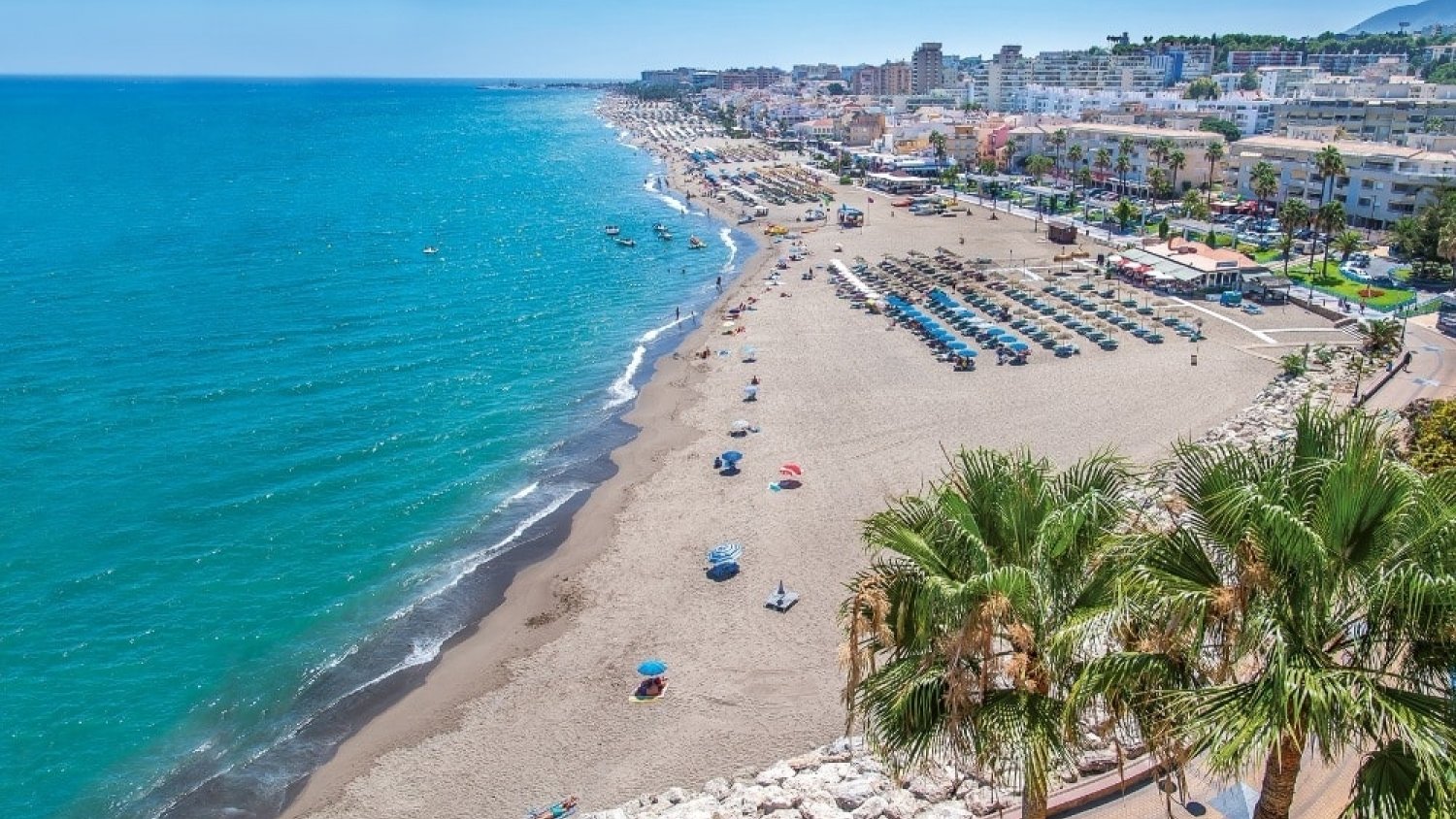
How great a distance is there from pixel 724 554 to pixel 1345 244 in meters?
54.0

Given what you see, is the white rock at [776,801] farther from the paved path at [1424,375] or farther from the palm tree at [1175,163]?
the palm tree at [1175,163]

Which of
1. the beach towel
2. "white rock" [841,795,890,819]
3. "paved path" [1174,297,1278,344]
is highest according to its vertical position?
"white rock" [841,795,890,819]

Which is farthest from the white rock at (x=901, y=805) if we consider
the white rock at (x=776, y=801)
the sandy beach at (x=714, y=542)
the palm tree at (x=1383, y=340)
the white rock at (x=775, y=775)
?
the palm tree at (x=1383, y=340)

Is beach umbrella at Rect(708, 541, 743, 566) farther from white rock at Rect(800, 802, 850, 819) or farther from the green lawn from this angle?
the green lawn

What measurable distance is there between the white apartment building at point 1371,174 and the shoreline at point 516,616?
60.6 metres

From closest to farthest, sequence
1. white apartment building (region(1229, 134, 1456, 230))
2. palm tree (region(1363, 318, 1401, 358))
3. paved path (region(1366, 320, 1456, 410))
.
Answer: paved path (region(1366, 320, 1456, 410)) < palm tree (region(1363, 318, 1401, 358)) < white apartment building (region(1229, 134, 1456, 230))

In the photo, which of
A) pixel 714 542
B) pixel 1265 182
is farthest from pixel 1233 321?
pixel 714 542

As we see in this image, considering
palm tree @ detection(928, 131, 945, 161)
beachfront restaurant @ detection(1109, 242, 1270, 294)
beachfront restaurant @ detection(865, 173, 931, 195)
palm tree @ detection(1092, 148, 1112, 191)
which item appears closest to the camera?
beachfront restaurant @ detection(1109, 242, 1270, 294)

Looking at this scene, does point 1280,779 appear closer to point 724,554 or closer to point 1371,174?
point 724,554

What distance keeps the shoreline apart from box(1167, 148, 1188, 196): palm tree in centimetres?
6369

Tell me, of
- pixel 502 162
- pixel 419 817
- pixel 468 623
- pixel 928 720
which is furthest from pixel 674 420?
pixel 502 162

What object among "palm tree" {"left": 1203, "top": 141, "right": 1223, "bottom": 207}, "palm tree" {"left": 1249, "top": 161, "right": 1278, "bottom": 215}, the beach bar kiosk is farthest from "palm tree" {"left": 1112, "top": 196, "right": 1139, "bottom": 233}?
"palm tree" {"left": 1203, "top": 141, "right": 1223, "bottom": 207}

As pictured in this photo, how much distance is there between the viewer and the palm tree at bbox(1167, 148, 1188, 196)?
9244cm

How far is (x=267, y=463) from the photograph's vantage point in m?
43.6
